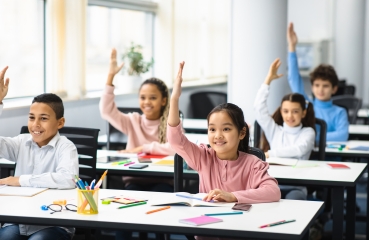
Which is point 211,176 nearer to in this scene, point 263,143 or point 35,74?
point 263,143

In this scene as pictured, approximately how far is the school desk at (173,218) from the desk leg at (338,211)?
653 mm

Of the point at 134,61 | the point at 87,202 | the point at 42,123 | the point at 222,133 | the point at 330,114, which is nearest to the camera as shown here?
the point at 87,202

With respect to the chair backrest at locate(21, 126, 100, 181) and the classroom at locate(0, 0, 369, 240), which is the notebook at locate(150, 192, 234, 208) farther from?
the chair backrest at locate(21, 126, 100, 181)

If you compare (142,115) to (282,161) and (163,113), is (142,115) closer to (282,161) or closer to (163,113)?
(163,113)

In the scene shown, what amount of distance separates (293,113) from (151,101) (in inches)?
42.5

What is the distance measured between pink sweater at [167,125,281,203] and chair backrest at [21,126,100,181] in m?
0.78

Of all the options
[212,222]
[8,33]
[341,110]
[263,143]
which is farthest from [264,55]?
[212,222]

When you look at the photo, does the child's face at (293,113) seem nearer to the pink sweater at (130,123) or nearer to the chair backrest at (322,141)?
the chair backrest at (322,141)

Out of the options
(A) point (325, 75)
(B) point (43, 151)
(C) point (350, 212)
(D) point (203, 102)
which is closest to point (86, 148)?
(B) point (43, 151)

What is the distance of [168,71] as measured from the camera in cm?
807

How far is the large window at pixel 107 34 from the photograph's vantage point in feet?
21.9

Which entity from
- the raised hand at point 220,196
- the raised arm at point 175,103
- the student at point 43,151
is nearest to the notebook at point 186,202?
the raised hand at point 220,196

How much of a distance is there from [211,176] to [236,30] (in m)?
3.34

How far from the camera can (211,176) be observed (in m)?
3.36
